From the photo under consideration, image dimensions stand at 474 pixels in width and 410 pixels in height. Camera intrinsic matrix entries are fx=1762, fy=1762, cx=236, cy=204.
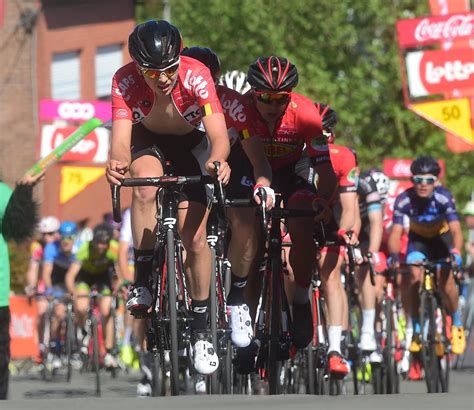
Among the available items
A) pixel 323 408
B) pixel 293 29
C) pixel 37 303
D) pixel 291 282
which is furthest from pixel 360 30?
pixel 323 408

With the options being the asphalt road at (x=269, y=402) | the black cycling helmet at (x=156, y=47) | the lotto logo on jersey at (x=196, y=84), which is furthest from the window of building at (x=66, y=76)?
the asphalt road at (x=269, y=402)

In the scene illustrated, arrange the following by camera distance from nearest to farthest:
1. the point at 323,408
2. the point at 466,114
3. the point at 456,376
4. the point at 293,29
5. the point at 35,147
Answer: the point at 323,408, the point at 456,376, the point at 466,114, the point at 35,147, the point at 293,29

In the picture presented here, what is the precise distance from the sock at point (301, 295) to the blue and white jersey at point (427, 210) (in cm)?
491

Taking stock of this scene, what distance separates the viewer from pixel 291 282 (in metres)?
13.4

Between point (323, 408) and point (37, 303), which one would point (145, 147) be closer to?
point (323, 408)

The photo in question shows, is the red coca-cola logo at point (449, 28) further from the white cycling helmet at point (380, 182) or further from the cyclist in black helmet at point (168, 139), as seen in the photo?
the cyclist in black helmet at point (168, 139)

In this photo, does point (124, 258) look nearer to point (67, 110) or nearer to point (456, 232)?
point (456, 232)

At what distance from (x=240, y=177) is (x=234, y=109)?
0.73 m

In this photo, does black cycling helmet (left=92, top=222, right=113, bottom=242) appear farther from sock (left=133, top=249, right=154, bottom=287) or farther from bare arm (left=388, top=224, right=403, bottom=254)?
sock (left=133, top=249, right=154, bottom=287)

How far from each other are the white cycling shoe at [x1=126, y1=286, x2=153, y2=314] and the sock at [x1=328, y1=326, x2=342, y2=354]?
3.14 meters

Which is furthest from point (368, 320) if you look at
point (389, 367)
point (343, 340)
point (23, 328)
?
point (23, 328)

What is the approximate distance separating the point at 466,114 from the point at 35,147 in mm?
17973

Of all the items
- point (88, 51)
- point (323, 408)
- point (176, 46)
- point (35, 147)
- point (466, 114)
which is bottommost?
point (323, 408)

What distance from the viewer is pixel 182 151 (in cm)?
1127
